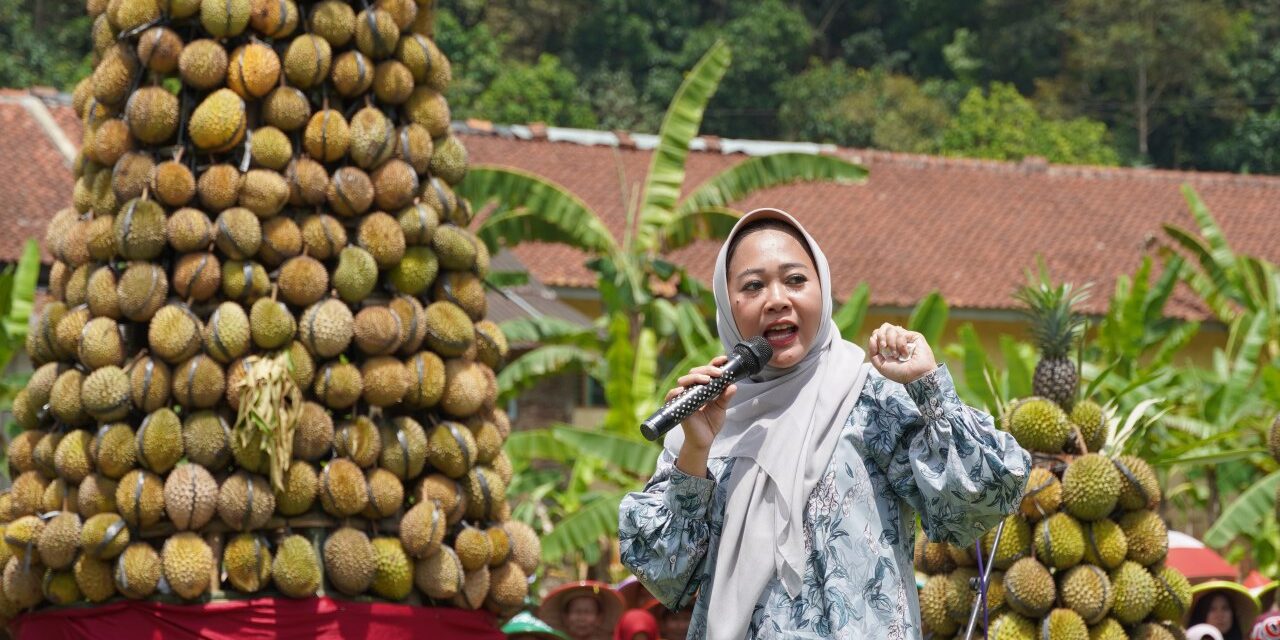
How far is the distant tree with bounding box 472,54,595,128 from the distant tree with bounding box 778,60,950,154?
19.8 feet

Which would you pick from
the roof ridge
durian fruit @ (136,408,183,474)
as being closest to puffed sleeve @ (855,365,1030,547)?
durian fruit @ (136,408,183,474)

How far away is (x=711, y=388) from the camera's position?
3359 millimetres

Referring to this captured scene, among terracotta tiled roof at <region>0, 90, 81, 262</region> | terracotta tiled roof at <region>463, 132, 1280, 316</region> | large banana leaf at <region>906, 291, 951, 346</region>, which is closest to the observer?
large banana leaf at <region>906, 291, 951, 346</region>

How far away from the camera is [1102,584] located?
604 cm

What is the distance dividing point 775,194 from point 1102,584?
17.2m

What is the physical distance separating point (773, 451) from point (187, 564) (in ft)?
10.1

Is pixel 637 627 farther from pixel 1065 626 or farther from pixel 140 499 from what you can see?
pixel 140 499

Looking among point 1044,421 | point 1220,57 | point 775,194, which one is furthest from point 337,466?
point 1220,57

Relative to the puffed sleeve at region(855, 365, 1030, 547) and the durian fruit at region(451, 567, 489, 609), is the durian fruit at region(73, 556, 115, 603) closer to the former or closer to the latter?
the durian fruit at region(451, 567, 489, 609)

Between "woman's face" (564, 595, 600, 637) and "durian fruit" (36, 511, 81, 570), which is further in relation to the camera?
"woman's face" (564, 595, 600, 637)

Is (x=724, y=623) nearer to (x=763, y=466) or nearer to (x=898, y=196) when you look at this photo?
(x=763, y=466)

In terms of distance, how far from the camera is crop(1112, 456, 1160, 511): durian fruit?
6.15 metres

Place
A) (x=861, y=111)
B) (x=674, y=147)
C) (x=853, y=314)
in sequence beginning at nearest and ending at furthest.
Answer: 1. (x=853, y=314)
2. (x=674, y=147)
3. (x=861, y=111)

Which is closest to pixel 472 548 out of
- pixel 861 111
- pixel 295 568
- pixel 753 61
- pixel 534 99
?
pixel 295 568
